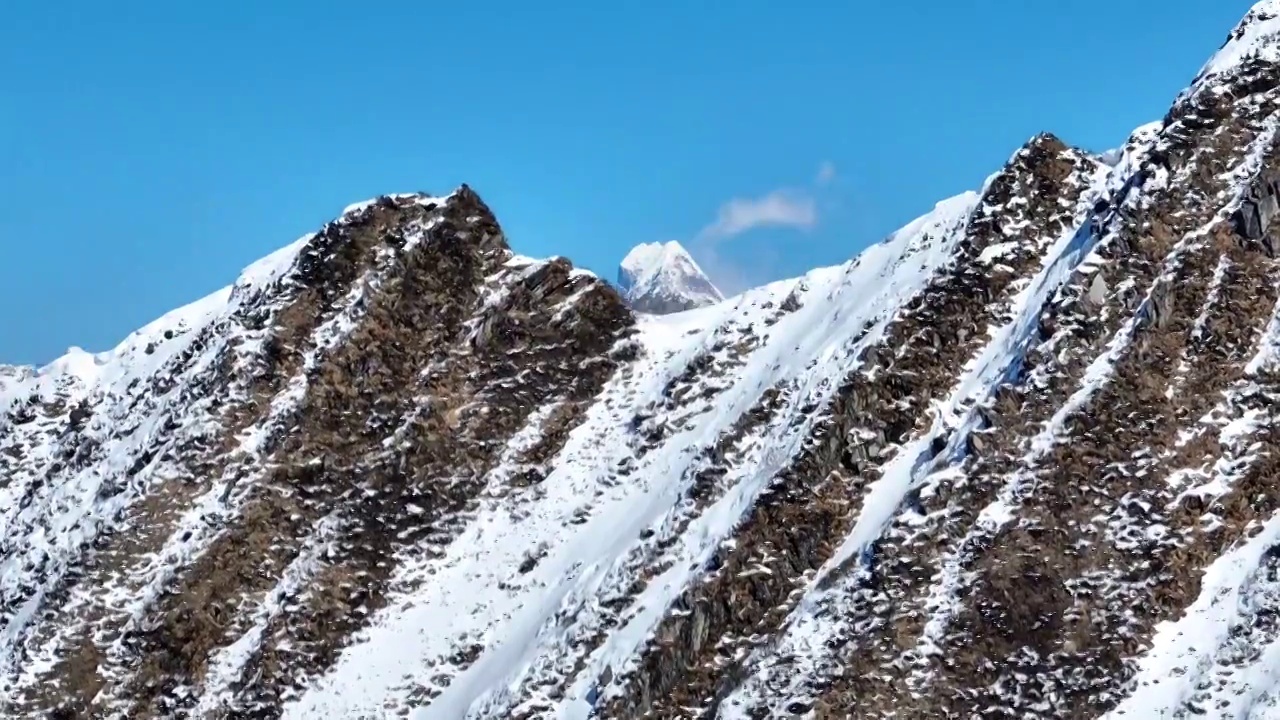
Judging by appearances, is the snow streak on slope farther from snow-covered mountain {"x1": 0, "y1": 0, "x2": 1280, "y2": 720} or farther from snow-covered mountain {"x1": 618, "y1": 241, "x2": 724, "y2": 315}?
snow-covered mountain {"x1": 618, "y1": 241, "x2": 724, "y2": 315}

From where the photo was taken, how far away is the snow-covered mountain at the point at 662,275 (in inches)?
5886

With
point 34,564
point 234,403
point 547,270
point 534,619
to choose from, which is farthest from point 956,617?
point 34,564

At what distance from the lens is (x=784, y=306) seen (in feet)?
189

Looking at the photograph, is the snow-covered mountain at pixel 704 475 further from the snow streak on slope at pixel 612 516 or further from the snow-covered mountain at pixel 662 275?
the snow-covered mountain at pixel 662 275

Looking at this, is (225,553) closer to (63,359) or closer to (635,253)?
(63,359)

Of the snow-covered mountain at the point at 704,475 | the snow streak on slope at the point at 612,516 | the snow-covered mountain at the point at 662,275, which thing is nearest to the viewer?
the snow-covered mountain at the point at 704,475

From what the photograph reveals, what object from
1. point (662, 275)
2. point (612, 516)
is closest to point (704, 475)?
point (612, 516)

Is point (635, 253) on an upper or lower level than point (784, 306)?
upper

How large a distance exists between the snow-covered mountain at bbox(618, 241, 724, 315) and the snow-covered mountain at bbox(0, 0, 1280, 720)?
80312 millimetres

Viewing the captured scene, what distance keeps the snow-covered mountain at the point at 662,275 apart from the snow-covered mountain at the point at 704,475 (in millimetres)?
80312

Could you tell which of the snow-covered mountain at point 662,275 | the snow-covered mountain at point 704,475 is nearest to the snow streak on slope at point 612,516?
the snow-covered mountain at point 704,475

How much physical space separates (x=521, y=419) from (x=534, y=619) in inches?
384

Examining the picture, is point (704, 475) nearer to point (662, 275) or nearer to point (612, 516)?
point (612, 516)

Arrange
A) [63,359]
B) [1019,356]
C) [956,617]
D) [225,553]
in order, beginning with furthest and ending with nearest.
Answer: [63,359] < [225,553] < [1019,356] < [956,617]
